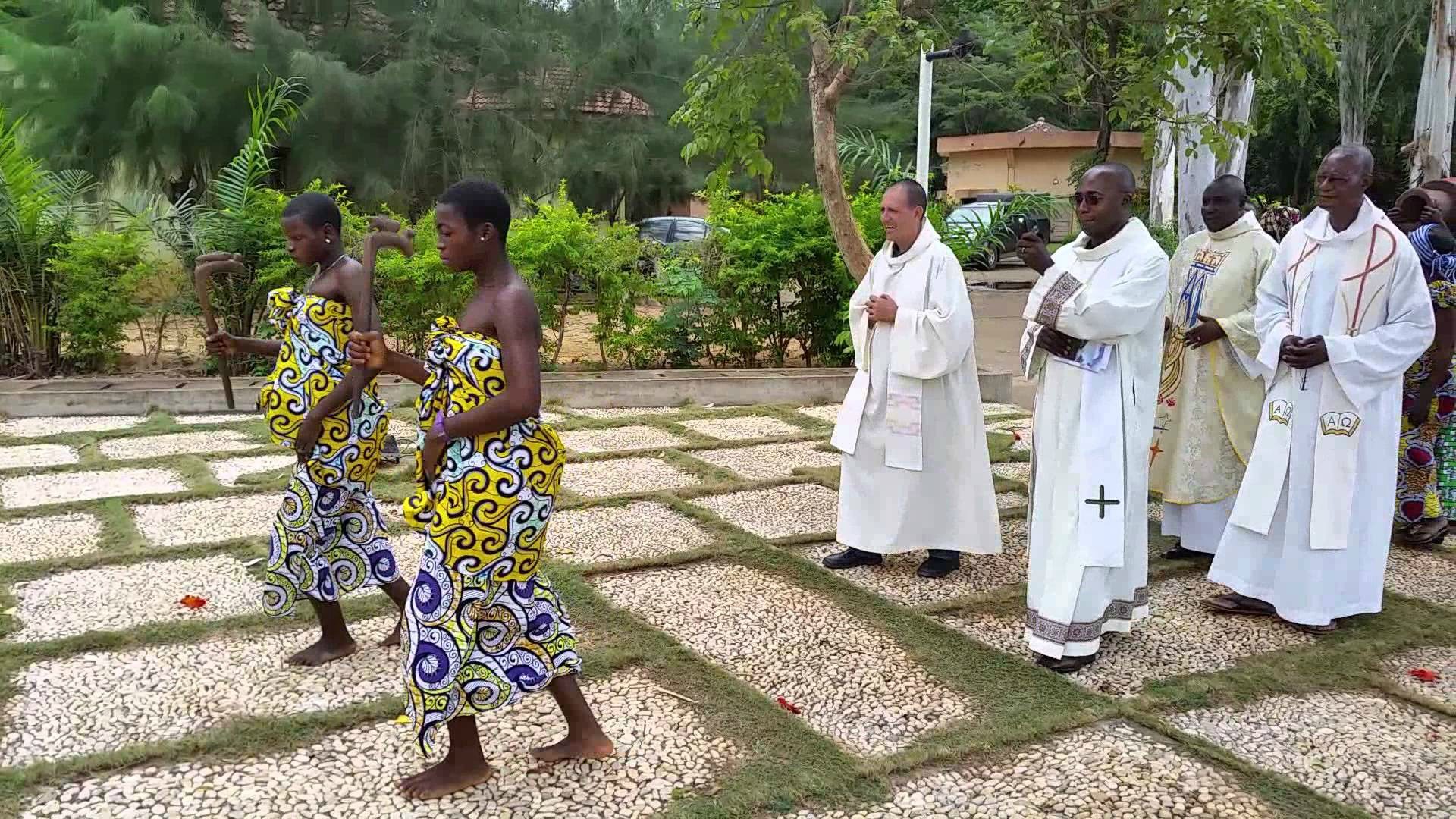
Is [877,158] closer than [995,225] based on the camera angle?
Yes

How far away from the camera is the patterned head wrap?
5355 mm

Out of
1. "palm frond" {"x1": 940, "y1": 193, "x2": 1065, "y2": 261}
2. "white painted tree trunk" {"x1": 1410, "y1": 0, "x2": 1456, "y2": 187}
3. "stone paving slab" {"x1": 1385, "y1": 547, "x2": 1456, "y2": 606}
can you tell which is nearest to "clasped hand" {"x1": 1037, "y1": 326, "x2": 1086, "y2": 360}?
"stone paving slab" {"x1": 1385, "y1": 547, "x2": 1456, "y2": 606}

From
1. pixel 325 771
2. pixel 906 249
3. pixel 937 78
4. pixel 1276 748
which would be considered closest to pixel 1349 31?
pixel 937 78

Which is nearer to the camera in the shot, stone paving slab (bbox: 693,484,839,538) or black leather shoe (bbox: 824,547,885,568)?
black leather shoe (bbox: 824,547,885,568)

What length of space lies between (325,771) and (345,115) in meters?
14.8

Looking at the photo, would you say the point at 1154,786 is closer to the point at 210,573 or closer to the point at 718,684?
the point at 718,684

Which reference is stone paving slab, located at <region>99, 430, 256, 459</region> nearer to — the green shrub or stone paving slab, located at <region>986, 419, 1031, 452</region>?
the green shrub

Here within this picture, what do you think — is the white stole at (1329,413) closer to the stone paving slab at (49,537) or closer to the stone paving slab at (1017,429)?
the stone paving slab at (1017,429)

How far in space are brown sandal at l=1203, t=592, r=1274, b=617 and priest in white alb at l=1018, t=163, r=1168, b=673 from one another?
0.82m

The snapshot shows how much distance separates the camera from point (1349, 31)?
2244 cm

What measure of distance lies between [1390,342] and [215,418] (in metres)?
7.75

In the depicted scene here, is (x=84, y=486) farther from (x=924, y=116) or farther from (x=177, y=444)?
(x=924, y=116)

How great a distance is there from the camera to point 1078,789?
10.7 ft

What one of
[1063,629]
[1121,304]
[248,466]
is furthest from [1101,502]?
[248,466]
